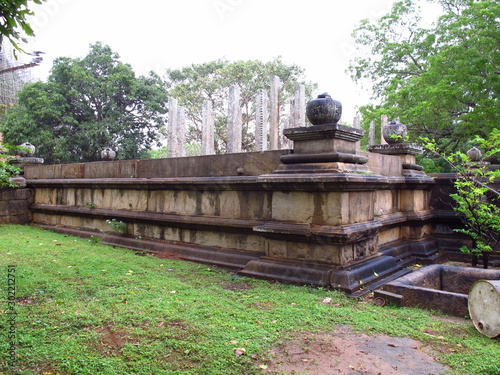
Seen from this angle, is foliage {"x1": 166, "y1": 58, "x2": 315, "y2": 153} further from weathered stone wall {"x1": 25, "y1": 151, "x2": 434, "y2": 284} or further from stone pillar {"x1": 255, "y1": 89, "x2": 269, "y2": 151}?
weathered stone wall {"x1": 25, "y1": 151, "x2": 434, "y2": 284}

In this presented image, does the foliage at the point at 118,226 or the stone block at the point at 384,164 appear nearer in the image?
the stone block at the point at 384,164

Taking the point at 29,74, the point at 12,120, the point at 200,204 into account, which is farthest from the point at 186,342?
the point at 29,74

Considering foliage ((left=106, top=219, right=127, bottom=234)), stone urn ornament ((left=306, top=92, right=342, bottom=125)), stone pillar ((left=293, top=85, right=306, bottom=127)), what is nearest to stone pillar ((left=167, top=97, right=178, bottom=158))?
stone pillar ((left=293, top=85, right=306, bottom=127))

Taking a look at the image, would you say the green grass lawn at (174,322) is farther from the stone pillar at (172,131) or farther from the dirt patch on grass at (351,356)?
the stone pillar at (172,131)

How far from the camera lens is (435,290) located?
3.76m

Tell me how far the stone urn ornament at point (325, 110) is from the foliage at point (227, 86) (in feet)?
62.2

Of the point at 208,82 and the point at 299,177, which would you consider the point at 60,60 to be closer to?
the point at 208,82

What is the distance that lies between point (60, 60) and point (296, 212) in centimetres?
2113

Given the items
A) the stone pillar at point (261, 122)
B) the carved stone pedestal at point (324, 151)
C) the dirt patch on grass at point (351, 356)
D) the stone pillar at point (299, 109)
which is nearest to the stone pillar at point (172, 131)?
the stone pillar at point (261, 122)

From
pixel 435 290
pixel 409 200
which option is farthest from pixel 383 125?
pixel 435 290

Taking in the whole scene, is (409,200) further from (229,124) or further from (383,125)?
(229,124)

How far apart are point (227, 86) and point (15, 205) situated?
16097 millimetres

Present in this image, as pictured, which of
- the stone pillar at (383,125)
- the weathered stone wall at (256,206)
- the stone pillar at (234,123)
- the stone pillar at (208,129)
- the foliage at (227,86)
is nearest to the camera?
the weathered stone wall at (256,206)

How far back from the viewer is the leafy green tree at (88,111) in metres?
20.0
